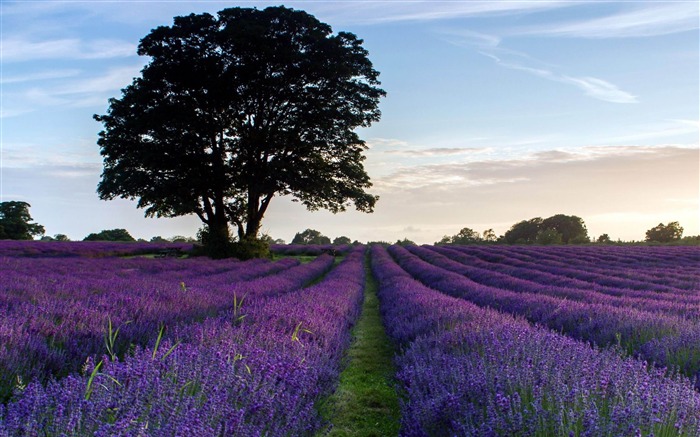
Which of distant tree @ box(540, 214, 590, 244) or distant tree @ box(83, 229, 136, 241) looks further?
distant tree @ box(540, 214, 590, 244)

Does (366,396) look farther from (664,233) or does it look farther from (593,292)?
(664,233)

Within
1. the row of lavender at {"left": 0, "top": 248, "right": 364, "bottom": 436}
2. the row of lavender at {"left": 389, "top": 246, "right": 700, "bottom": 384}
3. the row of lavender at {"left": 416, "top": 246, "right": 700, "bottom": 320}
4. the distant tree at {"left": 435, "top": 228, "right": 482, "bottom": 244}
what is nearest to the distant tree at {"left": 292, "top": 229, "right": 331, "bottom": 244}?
the distant tree at {"left": 435, "top": 228, "right": 482, "bottom": 244}

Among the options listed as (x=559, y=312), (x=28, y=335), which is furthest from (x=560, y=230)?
(x=28, y=335)

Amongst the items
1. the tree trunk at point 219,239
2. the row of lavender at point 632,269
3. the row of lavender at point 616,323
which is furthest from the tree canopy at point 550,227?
the row of lavender at point 616,323

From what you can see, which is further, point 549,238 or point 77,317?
point 549,238

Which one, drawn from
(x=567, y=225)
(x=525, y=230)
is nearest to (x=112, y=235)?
(x=525, y=230)

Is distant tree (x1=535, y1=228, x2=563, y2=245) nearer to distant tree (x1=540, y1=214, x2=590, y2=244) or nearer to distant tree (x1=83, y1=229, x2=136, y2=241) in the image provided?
distant tree (x1=540, y1=214, x2=590, y2=244)

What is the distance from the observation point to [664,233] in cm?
4597

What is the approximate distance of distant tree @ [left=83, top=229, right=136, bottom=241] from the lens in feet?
149

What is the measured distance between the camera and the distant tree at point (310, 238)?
159ft

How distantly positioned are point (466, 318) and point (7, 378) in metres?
3.93

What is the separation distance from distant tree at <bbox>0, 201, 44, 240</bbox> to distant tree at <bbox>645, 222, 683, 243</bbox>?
4854cm

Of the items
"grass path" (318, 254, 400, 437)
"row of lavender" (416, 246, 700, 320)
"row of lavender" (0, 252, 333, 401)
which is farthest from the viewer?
"row of lavender" (416, 246, 700, 320)

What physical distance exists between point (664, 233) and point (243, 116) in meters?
39.0
